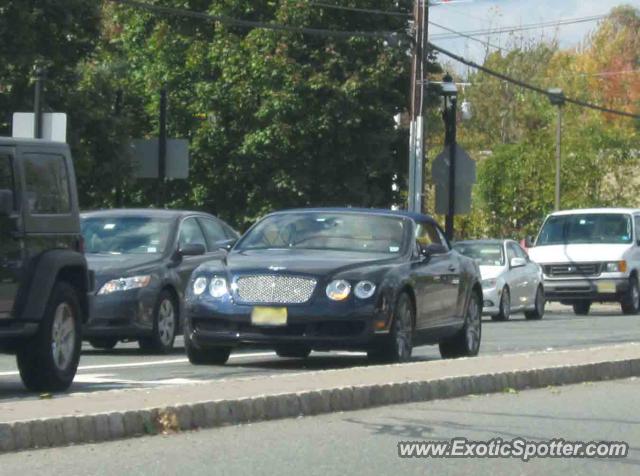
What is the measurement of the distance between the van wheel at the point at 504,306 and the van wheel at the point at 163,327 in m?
11.8

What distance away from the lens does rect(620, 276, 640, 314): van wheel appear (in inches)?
1281

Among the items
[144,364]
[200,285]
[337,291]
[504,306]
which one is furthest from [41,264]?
[504,306]

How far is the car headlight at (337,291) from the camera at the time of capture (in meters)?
14.9

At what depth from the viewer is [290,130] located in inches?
1566

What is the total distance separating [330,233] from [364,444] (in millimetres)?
6406

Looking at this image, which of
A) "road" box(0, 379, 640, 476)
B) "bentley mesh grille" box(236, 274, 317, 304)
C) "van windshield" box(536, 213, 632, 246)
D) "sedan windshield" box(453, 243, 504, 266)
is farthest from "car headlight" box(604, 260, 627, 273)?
"road" box(0, 379, 640, 476)

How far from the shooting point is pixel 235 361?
1662 cm

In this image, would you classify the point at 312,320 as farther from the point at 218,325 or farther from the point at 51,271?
the point at 51,271

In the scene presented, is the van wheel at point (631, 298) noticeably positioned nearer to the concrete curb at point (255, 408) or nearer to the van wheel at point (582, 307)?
the van wheel at point (582, 307)

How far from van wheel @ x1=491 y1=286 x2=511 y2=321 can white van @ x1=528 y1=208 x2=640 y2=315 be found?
3.48 m

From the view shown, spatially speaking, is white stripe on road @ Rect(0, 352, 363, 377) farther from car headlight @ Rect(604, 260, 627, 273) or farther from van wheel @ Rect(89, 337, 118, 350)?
car headlight @ Rect(604, 260, 627, 273)

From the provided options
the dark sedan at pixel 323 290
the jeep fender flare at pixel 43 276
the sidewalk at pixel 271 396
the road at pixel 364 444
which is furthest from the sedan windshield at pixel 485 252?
the jeep fender flare at pixel 43 276

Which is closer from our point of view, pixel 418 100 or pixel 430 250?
pixel 430 250

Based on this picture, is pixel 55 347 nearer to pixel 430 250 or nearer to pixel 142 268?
pixel 430 250
